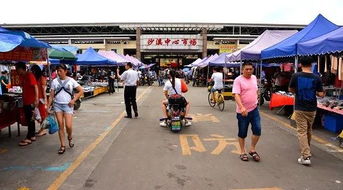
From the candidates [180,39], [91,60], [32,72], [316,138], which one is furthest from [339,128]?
[180,39]

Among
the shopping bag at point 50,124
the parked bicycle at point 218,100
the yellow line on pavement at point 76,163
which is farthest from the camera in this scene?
the parked bicycle at point 218,100

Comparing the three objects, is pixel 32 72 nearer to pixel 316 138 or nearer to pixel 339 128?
pixel 316 138

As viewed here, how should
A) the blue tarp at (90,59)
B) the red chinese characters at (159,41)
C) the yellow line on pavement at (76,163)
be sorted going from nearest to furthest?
1. the yellow line on pavement at (76,163)
2. the blue tarp at (90,59)
3. the red chinese characters at (159,41)

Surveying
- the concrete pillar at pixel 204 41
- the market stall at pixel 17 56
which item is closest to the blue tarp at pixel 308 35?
the market stall at pixel 17 56

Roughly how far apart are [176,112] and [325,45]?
4.03 meters

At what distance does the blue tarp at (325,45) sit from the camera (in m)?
7.78

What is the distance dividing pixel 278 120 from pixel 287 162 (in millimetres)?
5064

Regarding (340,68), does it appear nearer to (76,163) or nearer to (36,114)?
(76,163)

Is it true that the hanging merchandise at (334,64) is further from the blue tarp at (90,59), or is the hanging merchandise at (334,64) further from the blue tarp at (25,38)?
the blue tarp at (90,59)

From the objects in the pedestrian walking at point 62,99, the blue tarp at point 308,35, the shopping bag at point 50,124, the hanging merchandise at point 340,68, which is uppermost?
the blue tarp at point 308,35

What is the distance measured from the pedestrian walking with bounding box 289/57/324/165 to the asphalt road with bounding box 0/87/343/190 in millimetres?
345

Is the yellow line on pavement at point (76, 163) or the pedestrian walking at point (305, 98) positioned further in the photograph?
the pedestrian walking at point (305, 98)

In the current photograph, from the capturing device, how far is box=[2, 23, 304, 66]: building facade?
48.2m

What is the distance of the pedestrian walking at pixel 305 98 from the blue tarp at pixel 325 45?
7.77ft
